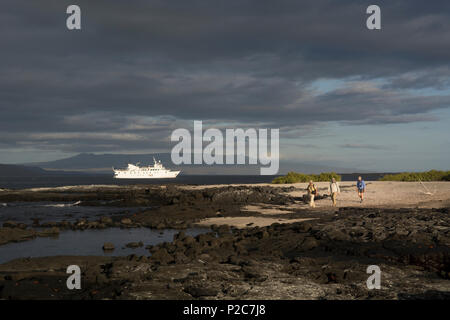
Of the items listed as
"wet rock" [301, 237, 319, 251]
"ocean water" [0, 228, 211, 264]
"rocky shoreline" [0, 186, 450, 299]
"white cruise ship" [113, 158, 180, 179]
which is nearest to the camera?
"rocky shoreline" [0, 186, 450, 299]

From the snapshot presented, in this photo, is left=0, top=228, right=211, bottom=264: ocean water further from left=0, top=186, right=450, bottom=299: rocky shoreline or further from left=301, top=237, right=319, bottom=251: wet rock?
left=301, top=237, right=319, bottom=251: wet rock

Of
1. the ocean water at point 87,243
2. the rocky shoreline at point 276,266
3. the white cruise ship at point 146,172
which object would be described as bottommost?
the ocean water at point 87,243

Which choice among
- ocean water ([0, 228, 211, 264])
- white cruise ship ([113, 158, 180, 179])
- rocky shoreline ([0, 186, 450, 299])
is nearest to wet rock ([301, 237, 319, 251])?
rocky shoreline ([0, 186, 450, 299])

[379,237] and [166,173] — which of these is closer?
[379,237]

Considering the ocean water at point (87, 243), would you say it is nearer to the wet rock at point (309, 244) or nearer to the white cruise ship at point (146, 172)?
the wet rock at point (309, 244)

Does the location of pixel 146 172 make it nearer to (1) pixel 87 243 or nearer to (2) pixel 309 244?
(1) pixel 87 243

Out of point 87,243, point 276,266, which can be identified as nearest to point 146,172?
point 87,243

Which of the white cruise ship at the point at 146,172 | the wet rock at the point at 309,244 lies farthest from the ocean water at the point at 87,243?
the white cruise ship at the point at 146,172

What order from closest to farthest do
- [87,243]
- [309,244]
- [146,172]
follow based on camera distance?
[309,244], [87,243], [146,172]
